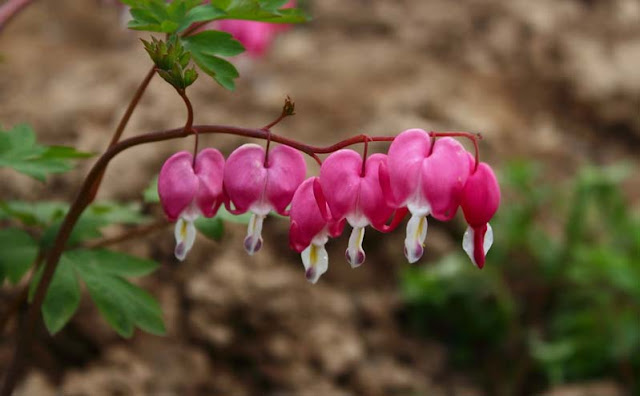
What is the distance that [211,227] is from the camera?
160 cm

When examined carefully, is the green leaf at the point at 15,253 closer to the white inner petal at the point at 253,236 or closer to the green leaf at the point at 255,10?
the white inner petal at the point at 253,236

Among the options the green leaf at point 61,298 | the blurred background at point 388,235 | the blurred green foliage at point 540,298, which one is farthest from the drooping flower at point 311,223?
the blurred green foliage at point 540,298

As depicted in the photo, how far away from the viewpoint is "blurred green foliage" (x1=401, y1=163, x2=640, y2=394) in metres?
2.69

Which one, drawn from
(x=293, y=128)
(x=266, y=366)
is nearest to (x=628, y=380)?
(x=266, y=366)

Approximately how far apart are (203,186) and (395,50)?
8.53ft

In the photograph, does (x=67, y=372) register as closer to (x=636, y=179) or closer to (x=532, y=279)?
(x=532, y=279)

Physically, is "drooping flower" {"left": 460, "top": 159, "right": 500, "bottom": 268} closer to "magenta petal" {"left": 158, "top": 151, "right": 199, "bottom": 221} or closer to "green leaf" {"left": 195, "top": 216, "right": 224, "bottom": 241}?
"magenta petal" {"left": 158, "top": 151, "right": 199, "bottom": 221}

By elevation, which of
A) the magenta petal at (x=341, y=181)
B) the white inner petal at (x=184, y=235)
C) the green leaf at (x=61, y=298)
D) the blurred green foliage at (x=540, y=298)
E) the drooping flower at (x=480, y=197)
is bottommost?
the blurred green foliage at (x=540, y=298)

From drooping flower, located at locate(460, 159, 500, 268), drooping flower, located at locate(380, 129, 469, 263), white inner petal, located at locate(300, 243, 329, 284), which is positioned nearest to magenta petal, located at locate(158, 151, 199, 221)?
white inner petal, located at locate(300, 243, 329, 284)

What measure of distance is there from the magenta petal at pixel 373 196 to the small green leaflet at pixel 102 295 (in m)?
0.54

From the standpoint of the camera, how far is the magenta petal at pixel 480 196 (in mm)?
1106

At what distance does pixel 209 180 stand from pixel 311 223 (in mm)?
175

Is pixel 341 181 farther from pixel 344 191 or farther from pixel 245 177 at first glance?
pixel 245 177

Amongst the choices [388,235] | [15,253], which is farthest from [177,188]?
[388,235]
